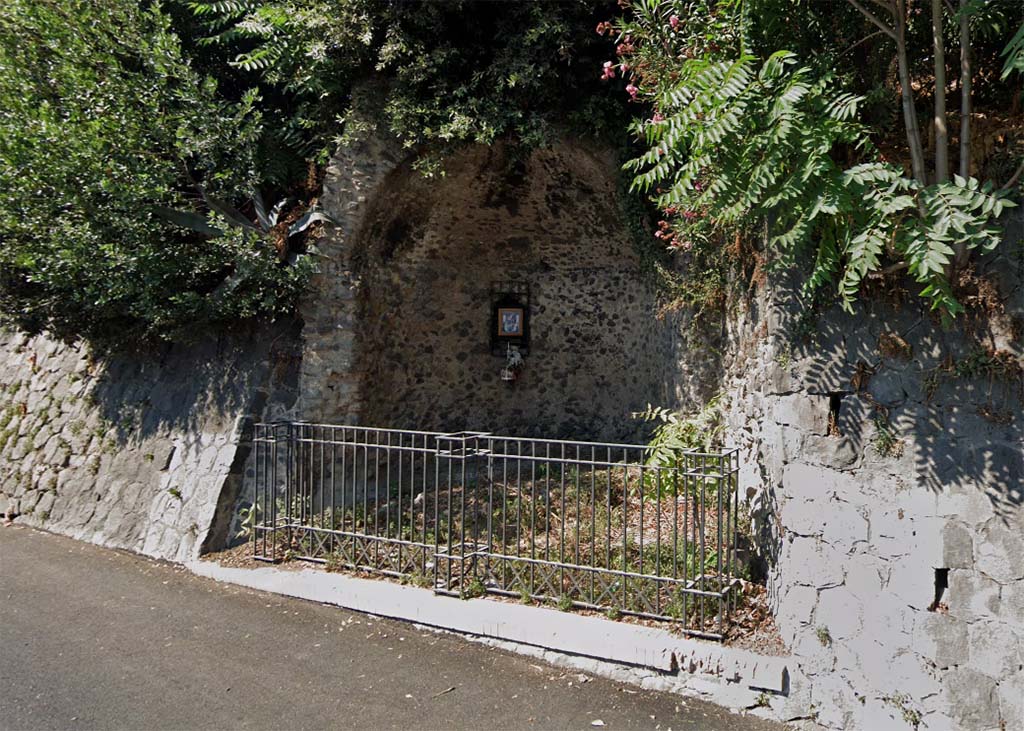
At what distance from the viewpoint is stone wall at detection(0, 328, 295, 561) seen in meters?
7.20

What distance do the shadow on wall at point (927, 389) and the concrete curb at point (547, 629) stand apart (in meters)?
1.35

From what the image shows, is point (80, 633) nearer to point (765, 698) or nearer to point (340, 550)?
point (340, 550)

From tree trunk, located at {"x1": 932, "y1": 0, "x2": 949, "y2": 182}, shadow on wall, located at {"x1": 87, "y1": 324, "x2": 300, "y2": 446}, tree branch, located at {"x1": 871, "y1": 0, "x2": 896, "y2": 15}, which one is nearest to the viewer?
tree trunk, located at {"x1": 932, "y1": 0, "x2": 949, "y2": 182}

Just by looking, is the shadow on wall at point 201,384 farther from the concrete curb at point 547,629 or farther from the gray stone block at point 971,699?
the gray stone block at point 971,699

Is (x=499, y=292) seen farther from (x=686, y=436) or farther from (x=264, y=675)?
(x=264, y=675)

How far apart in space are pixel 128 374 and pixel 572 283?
241 inches

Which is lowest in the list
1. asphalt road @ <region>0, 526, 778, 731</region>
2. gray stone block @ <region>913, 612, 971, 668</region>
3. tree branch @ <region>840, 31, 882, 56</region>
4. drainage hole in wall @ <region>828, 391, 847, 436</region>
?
asphalt road @ <region>0, 526, 778, 731</region>

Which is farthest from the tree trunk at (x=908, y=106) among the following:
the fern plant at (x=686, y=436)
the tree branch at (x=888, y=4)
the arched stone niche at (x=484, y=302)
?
the arched stone niche at (x=484, y=302)

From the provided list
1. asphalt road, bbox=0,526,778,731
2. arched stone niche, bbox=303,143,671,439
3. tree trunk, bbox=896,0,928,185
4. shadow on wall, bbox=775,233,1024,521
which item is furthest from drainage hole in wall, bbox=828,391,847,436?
arched stone niche, bbox=303,143,671,439

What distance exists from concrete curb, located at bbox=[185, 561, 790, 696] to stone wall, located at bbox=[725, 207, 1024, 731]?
27 centimetres

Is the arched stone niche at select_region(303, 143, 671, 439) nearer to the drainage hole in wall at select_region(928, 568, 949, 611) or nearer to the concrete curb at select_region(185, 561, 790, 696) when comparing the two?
the concrete curb at select_region(185, 561, 790, 696)

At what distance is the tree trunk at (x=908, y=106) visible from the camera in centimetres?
346

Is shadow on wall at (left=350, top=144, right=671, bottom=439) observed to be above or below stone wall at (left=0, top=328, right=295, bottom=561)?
above

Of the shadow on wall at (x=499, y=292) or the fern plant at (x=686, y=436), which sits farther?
the shadow on wall at (x=499, y=292)
